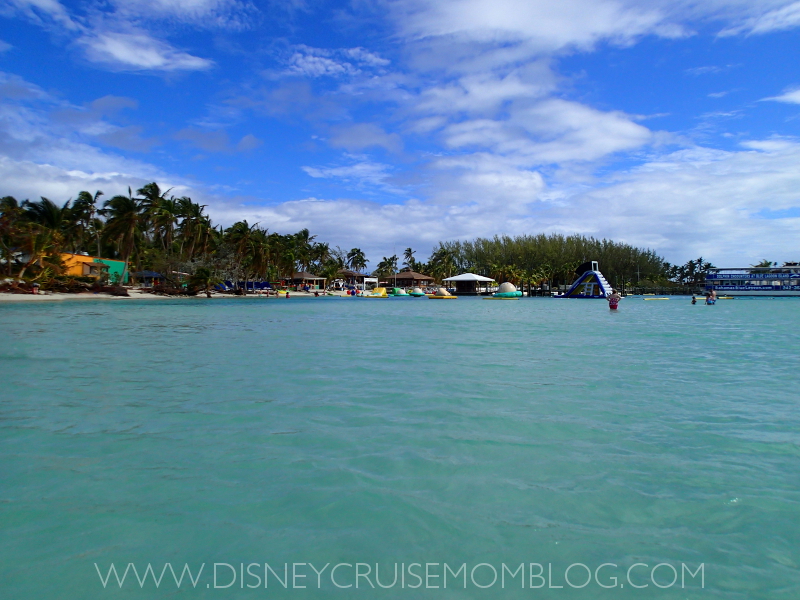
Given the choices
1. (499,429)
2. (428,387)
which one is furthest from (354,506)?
(428,387)

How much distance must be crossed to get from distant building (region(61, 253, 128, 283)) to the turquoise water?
39.9 m

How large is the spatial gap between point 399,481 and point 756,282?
8929cm

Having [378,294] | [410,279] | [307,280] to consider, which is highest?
[410,279]

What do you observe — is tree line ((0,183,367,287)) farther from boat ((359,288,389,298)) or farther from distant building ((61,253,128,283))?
boat ((359,288,389,298))

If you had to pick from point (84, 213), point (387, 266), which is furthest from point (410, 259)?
point (84, 213)

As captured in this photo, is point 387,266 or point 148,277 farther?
point 387,266

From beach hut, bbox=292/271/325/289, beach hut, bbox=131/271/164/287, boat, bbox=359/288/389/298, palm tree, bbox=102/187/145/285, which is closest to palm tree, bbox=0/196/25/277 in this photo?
palm tree, bbox=102/187/145/285

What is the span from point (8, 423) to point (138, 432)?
1558mm

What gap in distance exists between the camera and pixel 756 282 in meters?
75.6

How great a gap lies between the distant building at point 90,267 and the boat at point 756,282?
7733cm

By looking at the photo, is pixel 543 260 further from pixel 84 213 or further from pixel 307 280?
pixel 84 213

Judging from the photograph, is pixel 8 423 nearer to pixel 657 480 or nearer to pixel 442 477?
pixel 442 477

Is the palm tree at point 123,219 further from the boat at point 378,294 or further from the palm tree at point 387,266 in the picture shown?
the palm tree at point 387,266

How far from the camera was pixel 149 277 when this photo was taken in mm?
59031
